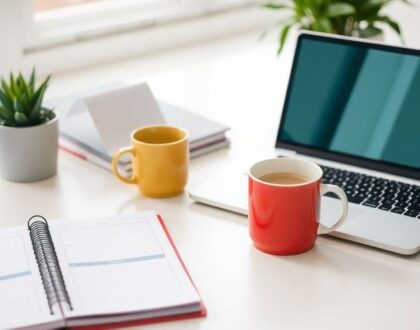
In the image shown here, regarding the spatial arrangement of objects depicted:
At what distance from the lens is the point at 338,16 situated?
5.62ft

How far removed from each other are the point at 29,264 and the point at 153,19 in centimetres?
122

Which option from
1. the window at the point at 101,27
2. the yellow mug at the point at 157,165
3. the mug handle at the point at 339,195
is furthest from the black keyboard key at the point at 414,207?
the window at the point at 101,27

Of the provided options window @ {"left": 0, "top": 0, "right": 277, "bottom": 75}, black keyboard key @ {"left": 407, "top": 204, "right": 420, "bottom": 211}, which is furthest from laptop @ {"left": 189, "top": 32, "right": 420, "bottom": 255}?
window @ {"left": 0, "top": 0, "right": 277, "bottom": 75}

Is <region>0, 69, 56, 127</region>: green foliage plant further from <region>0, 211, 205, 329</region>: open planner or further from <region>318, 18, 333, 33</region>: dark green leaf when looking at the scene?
<region>318, 18, 333, 33</region>: dark green leaf

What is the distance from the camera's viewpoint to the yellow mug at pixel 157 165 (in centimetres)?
122

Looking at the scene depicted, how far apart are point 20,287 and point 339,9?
955 mm

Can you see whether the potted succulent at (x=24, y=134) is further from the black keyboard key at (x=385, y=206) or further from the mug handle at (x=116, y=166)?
the black keyboard key at (x=385, y=206)

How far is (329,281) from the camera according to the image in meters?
1.02

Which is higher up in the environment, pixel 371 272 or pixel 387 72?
pixel 387 72

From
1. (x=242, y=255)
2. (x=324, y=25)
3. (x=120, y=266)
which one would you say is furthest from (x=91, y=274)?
(x=324, y=25)

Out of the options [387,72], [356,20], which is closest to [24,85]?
[387,72]

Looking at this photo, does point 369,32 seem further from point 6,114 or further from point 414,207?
point 6,114

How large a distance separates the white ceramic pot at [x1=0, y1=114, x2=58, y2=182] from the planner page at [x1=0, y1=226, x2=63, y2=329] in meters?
0.19

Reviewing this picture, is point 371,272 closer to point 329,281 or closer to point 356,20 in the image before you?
point 329,281
